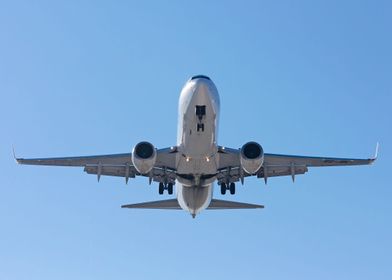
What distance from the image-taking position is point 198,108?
1235 inches

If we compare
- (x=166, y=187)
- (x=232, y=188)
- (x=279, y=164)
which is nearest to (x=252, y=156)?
(x=279, y=164)

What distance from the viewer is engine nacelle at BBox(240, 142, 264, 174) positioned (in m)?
32.9

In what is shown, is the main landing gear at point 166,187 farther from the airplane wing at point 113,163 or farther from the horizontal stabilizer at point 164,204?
the horizontal stabilizer at point 164,204

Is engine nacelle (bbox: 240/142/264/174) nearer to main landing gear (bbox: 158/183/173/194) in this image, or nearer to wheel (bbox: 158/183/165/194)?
main landing gear (bbox: 158/183/173/194)

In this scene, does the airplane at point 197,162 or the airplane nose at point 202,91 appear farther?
the airplane at point 197,162

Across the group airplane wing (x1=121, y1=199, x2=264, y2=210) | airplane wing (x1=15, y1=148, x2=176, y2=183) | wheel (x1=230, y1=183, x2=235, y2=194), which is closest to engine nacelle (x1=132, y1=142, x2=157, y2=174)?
airplane wing (x1=15, y1=148, x2=176, y2=183)

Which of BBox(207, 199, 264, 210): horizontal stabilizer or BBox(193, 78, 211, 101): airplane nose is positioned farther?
BBox(207, 199, 264, 210): horizontal stabilizer

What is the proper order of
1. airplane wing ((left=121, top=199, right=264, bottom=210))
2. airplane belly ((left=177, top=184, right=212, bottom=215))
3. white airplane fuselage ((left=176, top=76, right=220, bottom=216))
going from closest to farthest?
white airplane fuselage ((left=176, top=76, right=220, bottom=216))
airplane belly ((left=177, top=184, right=212, bottom=215))
airplane wing ((left=121, top=199, right=264, bottom=210))

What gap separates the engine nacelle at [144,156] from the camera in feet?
108

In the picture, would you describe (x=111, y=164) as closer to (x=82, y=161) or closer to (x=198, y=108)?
(x=82, y=161)

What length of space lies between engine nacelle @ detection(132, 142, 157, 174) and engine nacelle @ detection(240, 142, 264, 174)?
14.2ft

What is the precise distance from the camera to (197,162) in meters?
34.1

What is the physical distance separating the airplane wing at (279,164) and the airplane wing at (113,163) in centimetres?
279

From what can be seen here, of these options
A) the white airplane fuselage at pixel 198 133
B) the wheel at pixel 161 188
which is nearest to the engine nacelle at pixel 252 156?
the white airplane fuselage at pixel 198 133
